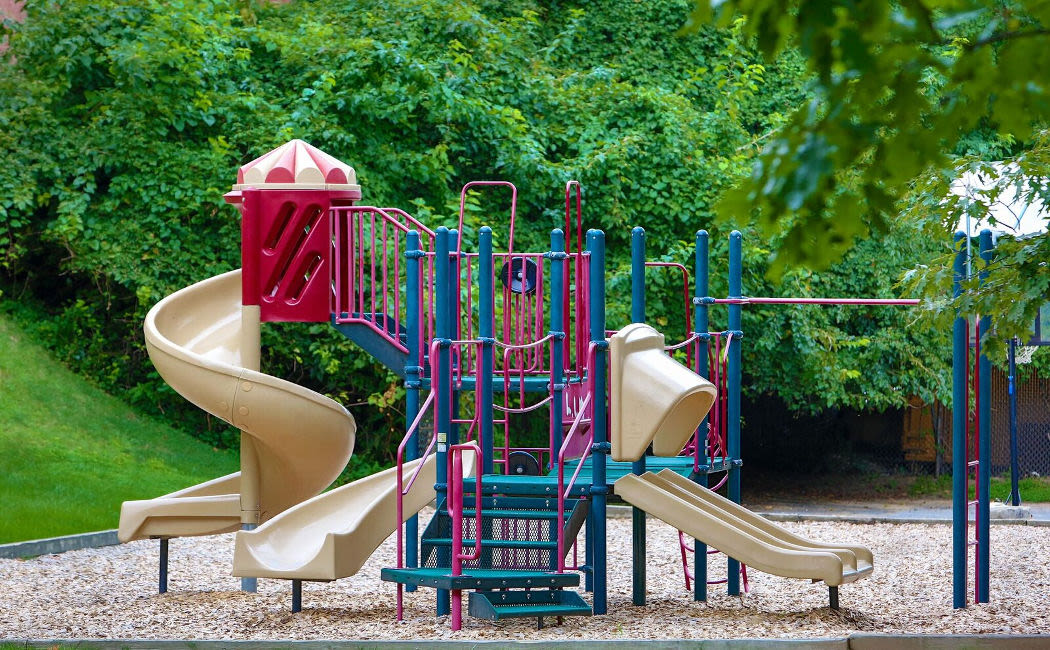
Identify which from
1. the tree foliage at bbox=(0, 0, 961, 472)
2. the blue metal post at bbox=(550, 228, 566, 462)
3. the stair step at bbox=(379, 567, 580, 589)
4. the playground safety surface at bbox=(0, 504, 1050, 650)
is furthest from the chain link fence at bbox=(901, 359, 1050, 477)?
the stair step at bbox=(379, 567, 580, 589)

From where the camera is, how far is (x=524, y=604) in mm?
7465

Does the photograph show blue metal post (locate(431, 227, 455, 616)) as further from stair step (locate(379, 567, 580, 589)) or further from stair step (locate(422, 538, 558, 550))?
stair step (locate(379, 567, 580, 589))

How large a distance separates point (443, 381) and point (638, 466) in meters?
1.37

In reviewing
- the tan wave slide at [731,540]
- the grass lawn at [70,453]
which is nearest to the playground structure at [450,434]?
the tan wave slide at [731,540]

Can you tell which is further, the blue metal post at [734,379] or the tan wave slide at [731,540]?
the blue metal post at [734,379]

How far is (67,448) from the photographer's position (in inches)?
533

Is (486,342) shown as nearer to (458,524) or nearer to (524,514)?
(524,514)

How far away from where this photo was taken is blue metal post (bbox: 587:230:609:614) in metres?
7.74

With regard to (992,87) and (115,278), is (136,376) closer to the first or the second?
(115,278)

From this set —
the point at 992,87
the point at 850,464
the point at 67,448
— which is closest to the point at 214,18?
the point at 67,448

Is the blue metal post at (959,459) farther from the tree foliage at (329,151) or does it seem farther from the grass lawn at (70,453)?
the grass lawn at (70,453)

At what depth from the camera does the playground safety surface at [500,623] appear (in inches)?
280

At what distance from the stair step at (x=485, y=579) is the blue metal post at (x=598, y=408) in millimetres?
496

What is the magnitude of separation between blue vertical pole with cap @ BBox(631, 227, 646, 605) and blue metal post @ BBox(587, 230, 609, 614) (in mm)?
517
